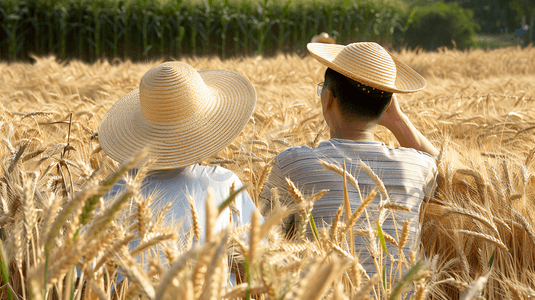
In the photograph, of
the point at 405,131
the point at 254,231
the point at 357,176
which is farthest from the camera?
the point at 405,131

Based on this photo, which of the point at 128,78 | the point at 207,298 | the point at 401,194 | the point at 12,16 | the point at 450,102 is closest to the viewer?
the point at 207,298

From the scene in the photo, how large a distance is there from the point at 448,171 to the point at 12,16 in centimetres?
1185

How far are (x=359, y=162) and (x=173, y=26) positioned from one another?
463 inches

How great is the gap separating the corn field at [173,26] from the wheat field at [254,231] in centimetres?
844

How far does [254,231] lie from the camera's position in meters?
0.32

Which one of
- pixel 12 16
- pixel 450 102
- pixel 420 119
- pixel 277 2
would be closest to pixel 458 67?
pixel 450 102

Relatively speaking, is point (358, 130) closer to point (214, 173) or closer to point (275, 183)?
point (275, 183)

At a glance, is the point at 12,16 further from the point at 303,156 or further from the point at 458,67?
the point at 303,156

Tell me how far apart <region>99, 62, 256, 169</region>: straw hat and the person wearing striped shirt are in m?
0.22

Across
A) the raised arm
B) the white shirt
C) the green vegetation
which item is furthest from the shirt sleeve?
the green vegetation

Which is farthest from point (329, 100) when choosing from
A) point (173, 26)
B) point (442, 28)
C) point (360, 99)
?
point (442, 28)

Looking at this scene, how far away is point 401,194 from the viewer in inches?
46.7

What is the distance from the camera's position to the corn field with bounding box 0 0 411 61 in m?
10.8

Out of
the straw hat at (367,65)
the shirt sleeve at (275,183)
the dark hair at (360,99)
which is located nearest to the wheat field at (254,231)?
the shirt sleeve at (275,183)
